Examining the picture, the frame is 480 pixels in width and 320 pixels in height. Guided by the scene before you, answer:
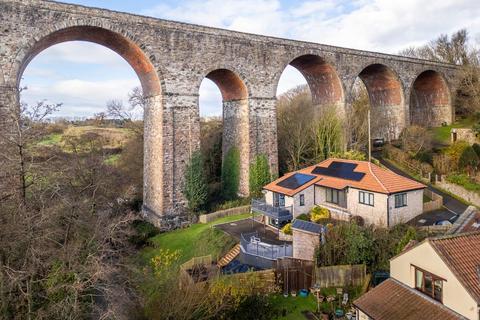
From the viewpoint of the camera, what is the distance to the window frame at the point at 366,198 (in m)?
17.8

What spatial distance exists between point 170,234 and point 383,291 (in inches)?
475

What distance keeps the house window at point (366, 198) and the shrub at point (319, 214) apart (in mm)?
1645

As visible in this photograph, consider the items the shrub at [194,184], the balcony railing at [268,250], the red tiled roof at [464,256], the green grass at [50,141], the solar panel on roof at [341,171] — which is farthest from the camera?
the shrub at [194,184]

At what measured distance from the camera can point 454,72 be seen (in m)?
37.7

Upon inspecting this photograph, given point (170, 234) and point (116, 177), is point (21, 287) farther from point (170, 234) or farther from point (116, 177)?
point (116, 177)

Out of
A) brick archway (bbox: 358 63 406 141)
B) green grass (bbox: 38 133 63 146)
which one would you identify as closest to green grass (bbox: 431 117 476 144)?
brick archway (bbox: 358 63 406 141)

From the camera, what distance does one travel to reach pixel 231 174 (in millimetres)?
24906

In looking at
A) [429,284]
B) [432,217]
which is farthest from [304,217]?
[429,284]

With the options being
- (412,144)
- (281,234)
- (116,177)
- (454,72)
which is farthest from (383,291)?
(454,72)

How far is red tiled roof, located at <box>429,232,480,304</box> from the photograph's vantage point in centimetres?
909

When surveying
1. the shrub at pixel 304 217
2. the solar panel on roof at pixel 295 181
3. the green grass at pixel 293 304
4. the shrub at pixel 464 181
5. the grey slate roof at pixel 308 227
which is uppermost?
the solar panel on roof at pixel 295 181

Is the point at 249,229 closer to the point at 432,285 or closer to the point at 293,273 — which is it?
the point at 293,273

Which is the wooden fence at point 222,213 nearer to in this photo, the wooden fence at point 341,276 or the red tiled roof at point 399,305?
the wooden fence at point 341,276

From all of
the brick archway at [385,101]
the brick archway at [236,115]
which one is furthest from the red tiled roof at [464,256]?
the brick archway at [385,101]
